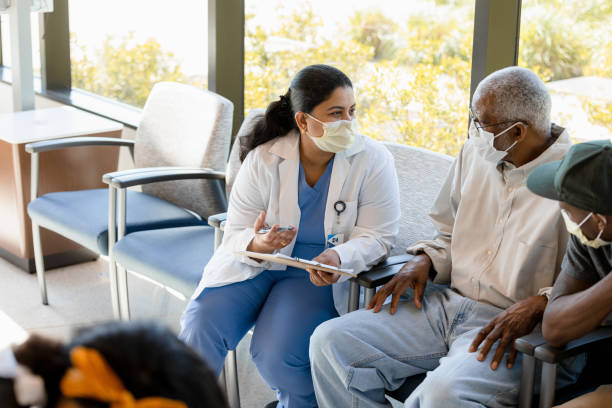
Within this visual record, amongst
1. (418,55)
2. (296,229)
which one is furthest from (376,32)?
(296,229)

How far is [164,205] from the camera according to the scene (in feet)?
11.0

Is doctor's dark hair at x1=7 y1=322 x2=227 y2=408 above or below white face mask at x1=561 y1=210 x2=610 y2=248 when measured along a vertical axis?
above

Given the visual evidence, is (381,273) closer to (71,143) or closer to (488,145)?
(488,145)

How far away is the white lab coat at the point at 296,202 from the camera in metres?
2.44

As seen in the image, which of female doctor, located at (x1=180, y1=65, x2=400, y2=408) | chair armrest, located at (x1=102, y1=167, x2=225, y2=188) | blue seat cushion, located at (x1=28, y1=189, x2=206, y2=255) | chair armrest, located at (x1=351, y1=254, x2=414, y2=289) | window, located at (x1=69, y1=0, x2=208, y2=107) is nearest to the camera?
chair armrest, located at (x1=351, y1=254, x2=414, y2=289)

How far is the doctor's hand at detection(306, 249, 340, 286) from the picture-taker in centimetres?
226

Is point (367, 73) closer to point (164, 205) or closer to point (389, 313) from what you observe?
point (164, 205)

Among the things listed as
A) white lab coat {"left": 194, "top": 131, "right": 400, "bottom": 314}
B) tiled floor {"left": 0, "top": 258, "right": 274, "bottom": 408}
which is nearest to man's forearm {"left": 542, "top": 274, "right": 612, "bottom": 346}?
white lab coat {"left": 194, "top": 131, "right": 400, "bottom": 314}

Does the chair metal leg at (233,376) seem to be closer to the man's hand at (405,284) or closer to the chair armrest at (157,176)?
the man's hand at (405,284)

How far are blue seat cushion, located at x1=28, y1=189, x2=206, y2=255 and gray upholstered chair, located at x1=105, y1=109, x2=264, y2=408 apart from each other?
11 centimetres

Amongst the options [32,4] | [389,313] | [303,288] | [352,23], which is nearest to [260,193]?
[303,288]

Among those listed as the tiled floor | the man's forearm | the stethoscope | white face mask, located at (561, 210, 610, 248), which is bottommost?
the tiled floor

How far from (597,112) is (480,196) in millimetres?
683

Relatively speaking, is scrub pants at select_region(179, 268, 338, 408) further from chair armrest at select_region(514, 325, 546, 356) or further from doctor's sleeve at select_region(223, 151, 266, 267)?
chair armrest at select_region(514, 325, 546, 356)
